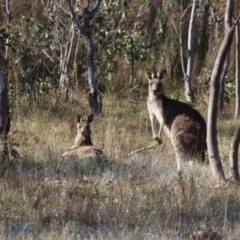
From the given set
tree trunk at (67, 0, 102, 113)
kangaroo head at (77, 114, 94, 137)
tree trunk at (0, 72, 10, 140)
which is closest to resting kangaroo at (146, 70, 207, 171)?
kangaroo head at (77, 114, 94, 137)

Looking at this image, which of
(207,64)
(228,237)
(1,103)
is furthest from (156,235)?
(207,64)

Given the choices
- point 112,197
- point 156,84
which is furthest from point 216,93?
point 156,84

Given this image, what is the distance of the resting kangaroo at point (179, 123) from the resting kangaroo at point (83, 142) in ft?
2.90

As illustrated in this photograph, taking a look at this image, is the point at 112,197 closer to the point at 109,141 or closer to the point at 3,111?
the point at 3,111

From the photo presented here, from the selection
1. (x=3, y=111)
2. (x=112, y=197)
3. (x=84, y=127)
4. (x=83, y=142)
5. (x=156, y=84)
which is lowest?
(x=112, y=197)

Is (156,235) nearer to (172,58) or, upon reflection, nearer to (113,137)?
(113,137)

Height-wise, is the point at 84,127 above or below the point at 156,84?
below

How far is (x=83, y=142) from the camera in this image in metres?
9.41

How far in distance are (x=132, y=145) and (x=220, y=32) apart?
7.34 meters

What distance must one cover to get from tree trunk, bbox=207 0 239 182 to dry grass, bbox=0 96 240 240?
0.16m

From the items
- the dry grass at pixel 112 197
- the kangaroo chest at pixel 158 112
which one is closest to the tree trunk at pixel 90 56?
the kangaroo chest at pixel 158 112

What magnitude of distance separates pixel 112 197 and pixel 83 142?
2.76m

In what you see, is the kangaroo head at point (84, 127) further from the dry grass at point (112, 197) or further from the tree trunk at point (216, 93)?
the tree trunk at point (216, 93)

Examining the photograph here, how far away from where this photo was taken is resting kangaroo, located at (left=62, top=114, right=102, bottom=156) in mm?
8812
